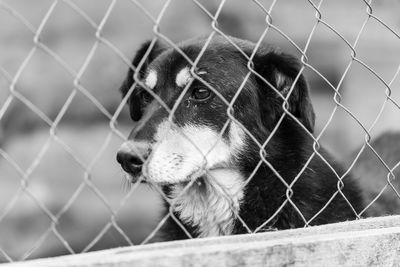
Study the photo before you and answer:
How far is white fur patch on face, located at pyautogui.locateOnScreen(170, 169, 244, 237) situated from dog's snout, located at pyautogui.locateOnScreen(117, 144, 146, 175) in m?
0.53

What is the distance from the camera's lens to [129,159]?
2668mm

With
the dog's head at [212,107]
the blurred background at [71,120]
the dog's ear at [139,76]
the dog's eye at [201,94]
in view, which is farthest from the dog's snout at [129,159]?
the blurred background at [71,120]

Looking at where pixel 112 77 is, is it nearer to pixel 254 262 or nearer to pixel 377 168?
pixel 377 168

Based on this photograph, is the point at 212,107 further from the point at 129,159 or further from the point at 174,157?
the point at 129,159

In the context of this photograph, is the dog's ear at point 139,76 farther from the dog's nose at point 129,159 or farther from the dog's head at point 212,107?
the dog's nose at point 129,159

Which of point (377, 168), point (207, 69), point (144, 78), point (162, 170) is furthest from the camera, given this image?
point (377, 168)

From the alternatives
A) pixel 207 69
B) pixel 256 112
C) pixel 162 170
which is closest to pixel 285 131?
pixel 256 112

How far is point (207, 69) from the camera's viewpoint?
312cm

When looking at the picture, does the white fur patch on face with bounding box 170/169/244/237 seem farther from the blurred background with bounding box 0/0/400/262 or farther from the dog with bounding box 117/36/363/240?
the blurred background with bounding box 0/0/400/262

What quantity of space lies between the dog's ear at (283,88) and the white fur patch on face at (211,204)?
0.34 metres

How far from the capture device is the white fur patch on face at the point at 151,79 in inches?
128

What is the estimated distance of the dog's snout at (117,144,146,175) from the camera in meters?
2.64

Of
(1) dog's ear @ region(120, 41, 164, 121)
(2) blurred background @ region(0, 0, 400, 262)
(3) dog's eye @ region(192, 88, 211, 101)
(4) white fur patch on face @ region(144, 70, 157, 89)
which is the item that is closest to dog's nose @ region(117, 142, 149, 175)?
(3) dog's eye @ region(192, 88, 211, 101)

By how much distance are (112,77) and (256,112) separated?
2888mm
